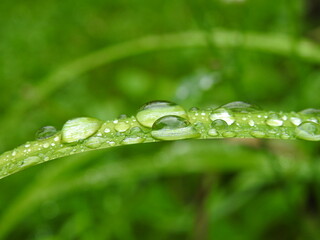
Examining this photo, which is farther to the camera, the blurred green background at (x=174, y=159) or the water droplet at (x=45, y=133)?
the blurred green background at (x=174, y=159)

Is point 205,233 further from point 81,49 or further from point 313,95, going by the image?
point 81,49

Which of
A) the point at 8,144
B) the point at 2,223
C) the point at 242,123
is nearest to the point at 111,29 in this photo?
the point at 8,144

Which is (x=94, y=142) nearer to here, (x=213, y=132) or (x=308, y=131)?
(x=213, y=132)

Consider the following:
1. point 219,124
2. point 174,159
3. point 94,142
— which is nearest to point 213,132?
point 219,124

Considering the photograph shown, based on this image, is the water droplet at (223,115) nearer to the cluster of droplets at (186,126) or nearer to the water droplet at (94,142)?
the cluster of droplets at (186,126)

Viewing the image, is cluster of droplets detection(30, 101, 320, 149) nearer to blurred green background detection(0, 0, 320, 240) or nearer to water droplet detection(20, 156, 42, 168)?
water droplet detection(20, 156, 42, 168)

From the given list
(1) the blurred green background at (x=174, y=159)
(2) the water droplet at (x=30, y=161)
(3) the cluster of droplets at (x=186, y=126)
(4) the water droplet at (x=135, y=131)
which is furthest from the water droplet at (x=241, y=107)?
(1) the blurred green background at (x=174, y=159)
